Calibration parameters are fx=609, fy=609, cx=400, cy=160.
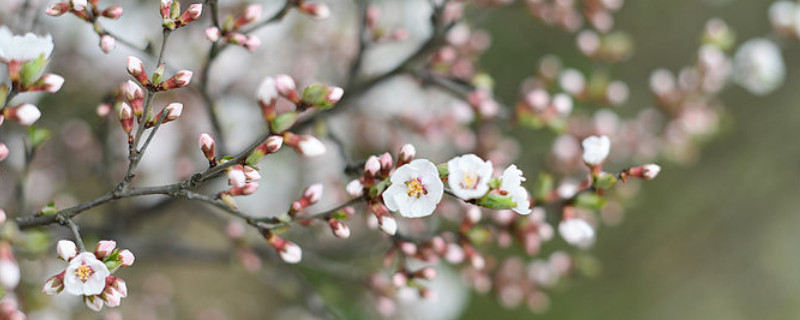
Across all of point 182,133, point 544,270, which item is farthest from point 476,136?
point 182,133

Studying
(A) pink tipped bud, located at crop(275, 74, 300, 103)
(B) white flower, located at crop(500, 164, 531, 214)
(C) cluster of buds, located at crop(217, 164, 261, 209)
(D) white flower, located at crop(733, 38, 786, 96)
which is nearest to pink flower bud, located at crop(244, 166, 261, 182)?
(C) cluster of buds, located at crop(217, 164, 261, 209)

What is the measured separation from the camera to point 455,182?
50 centimetres

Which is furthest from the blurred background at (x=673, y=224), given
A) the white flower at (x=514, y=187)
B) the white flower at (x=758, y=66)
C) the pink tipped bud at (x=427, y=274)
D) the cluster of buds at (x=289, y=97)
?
the white flower at (x=514, y=187)

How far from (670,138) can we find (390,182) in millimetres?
758

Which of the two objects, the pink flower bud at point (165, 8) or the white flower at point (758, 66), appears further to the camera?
the white flower at point (758, 66)

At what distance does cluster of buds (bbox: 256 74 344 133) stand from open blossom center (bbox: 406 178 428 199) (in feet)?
0.34

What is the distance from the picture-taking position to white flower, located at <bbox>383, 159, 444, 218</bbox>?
50 cm

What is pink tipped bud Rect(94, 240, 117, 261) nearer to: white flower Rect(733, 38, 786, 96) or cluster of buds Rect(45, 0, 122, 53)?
cluster of buds Rect(45, 0, 122, 53)

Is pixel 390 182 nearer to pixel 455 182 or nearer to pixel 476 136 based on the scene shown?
Result: pixel 455 182

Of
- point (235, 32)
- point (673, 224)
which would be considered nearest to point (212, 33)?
point (235, 32)

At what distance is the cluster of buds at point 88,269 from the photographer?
49 cm

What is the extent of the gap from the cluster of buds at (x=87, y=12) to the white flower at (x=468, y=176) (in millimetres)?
357

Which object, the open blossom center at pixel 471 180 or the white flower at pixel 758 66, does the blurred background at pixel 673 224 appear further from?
the open blossom center at pixel 471 180

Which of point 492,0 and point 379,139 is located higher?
point 492,0
